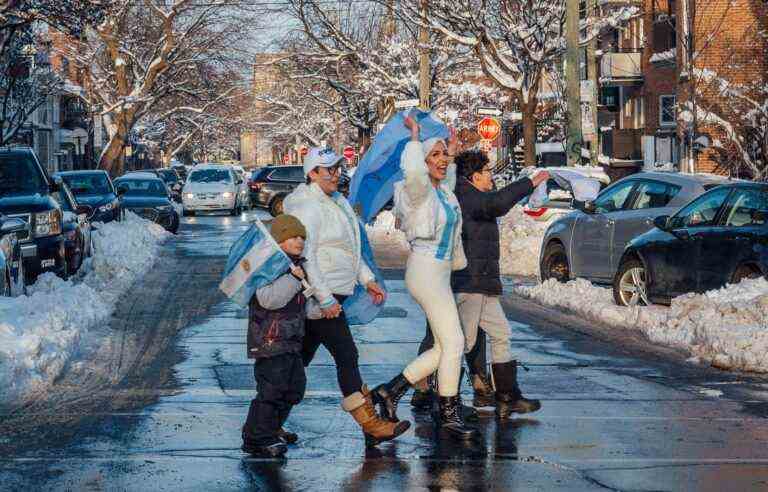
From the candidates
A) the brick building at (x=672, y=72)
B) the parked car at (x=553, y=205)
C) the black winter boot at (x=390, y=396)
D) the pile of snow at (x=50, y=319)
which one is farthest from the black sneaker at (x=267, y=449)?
the brick building at (x=672, y=72)

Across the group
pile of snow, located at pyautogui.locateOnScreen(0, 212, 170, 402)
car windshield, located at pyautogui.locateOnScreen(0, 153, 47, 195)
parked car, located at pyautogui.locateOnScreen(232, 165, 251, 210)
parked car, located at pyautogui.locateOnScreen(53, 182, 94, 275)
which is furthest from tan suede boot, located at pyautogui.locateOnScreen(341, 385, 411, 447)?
parked car, located at pyautogui.locateOnScreen(232, 165, 251, 210)

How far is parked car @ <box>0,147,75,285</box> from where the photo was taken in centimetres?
1944

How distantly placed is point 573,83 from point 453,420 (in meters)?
19.9

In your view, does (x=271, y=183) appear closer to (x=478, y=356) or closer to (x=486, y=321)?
(x=478, y=356)

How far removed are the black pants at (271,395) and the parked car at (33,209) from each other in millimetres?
11181

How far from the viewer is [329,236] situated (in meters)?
8.50

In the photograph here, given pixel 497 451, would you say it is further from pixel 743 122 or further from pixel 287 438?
pixel 743 122

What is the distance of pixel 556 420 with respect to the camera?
945 centimetres

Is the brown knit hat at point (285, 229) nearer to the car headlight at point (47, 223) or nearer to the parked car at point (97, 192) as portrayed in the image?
the car headlight at point (47, 223)

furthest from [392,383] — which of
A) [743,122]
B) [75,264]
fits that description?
[743,122]

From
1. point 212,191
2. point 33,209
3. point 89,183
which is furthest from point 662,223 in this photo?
point 212,191

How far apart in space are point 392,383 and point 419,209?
1129mm

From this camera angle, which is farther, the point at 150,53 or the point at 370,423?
the point at 150,53

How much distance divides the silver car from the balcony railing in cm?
3496
